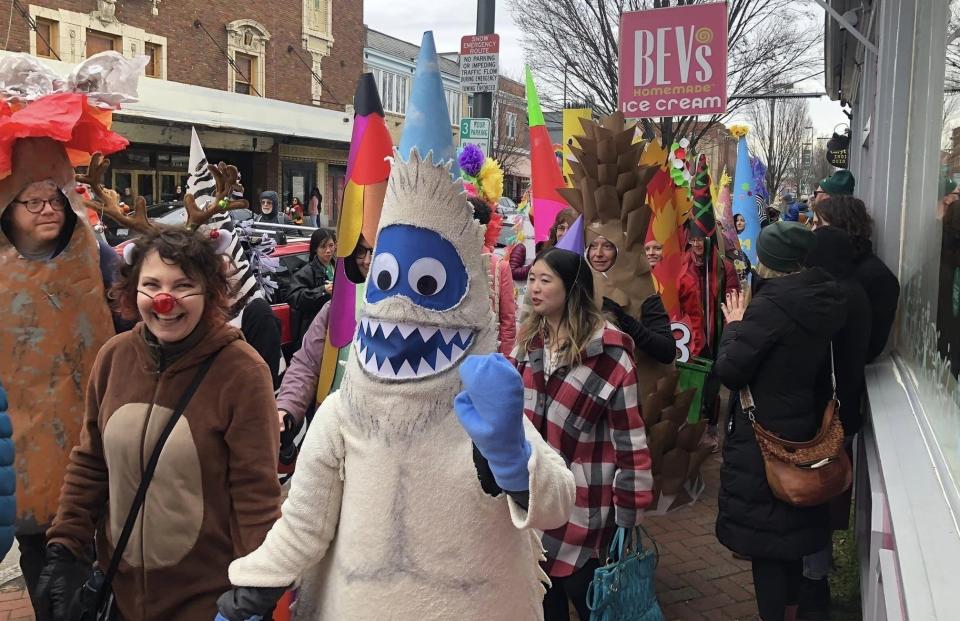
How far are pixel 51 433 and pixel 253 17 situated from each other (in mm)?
25237

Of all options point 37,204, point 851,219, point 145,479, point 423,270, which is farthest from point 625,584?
point 37,204

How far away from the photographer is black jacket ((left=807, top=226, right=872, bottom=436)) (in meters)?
3.64

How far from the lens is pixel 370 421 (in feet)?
6.59

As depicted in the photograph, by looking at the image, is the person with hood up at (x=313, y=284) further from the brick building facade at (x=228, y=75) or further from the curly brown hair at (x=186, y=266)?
the brick building facade at (x=228, y=75)

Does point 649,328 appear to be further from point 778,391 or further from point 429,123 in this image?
point 429,123

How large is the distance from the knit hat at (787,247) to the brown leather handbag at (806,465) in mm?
569

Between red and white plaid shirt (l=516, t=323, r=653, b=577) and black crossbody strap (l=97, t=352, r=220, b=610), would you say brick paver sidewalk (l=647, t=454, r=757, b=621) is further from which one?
black crossbody strap (l=97, t=352, r=220, b=610)

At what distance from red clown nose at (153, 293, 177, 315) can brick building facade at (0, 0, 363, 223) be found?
16.4 m

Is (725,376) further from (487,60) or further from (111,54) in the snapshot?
(487,60)

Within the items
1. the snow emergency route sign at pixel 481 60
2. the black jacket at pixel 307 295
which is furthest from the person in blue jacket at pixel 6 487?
the snow emergency route sign at pixel 481 60

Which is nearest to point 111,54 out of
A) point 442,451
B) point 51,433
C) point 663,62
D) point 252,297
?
point 252,297

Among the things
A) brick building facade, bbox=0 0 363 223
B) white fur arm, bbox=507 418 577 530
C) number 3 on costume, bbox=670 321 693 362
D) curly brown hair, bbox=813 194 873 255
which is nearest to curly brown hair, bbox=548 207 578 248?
number 3 on costume, bbox=670 321 693 362

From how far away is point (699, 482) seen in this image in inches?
204

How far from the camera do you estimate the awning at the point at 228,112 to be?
63.4 feet
